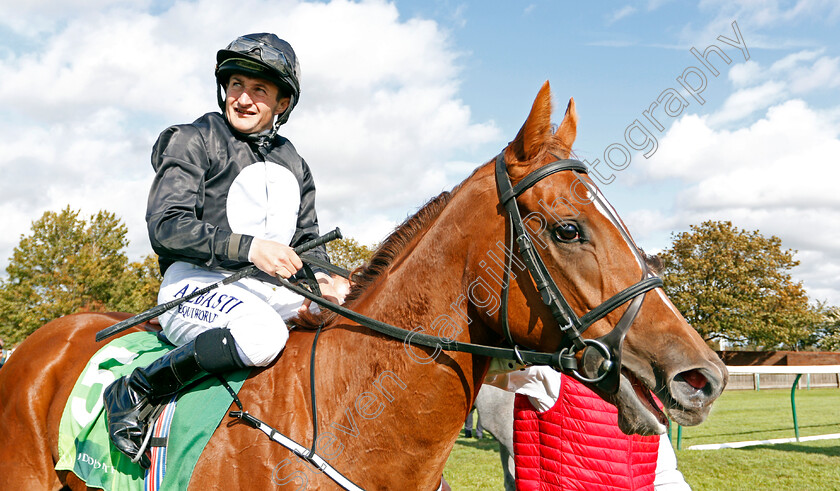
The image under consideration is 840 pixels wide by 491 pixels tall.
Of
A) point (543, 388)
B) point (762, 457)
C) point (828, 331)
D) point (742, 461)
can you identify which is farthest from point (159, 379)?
point (828, 331)

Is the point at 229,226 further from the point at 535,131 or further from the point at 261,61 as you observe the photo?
the point at 535,131

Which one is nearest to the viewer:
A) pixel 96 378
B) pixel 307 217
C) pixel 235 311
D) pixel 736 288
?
pixel 235 311

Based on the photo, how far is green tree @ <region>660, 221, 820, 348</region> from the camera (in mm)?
42781

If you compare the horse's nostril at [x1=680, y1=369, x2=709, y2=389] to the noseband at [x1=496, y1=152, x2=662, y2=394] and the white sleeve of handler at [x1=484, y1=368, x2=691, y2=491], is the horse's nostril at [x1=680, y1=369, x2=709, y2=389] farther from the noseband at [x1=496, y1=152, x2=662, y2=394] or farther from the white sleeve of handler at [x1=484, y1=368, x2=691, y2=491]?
the white sleeve of handler at [x1=484, y1=368, x2=691, y2=491]

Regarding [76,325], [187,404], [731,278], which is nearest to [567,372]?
[187,404]

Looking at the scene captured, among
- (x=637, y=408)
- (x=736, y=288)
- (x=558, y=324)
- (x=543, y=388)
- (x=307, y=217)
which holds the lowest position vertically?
(x=637, y=408)

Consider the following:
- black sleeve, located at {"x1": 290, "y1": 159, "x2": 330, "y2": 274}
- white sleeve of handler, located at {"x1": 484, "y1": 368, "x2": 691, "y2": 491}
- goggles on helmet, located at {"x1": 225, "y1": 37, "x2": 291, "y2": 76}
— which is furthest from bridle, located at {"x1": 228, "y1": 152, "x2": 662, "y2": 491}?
white sleeve of handler, located at {"x1": 484, "y1": 368, "x2": 691, "y2": 491}

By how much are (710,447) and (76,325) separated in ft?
38.4

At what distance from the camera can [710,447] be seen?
11555 mm

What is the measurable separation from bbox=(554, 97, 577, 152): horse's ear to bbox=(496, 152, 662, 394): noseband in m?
0.24

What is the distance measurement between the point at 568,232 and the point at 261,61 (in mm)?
1918

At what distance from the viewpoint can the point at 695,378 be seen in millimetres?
1971

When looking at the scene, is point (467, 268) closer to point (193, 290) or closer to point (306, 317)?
point (306, 317)

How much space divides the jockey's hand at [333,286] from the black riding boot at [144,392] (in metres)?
0.87
